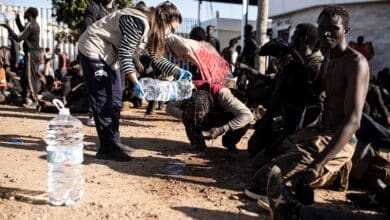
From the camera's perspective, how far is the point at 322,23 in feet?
11.6

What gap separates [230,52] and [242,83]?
13.1 feet

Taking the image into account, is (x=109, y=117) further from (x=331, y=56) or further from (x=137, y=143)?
(x=331, y=56)

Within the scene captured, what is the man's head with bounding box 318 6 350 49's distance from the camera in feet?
11.5

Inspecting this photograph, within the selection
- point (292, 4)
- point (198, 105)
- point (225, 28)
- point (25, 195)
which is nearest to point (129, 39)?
point (198, 105)

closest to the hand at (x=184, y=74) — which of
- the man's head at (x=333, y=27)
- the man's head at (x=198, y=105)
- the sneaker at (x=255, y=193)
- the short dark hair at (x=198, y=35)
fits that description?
the man's head at (x=198, y=105)

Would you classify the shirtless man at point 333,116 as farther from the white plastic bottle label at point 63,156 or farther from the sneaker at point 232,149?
the sneaker at point 232,149

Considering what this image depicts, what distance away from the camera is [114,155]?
5.30 meters

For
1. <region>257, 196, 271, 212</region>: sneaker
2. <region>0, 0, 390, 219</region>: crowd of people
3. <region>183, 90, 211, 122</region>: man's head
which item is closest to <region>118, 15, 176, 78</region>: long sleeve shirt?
<region>0, 0, 390, 219</region>: crowd of people

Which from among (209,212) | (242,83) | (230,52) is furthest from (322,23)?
(230,52)

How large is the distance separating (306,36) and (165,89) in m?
1.63

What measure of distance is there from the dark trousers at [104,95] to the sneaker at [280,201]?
98.6 inches

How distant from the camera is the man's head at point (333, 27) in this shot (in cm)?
349

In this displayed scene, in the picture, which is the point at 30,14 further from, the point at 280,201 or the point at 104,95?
the point at 280,201

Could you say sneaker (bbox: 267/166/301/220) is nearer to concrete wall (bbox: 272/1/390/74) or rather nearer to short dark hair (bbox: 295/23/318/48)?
short dark hair (bbox: 295/23/318/48)
